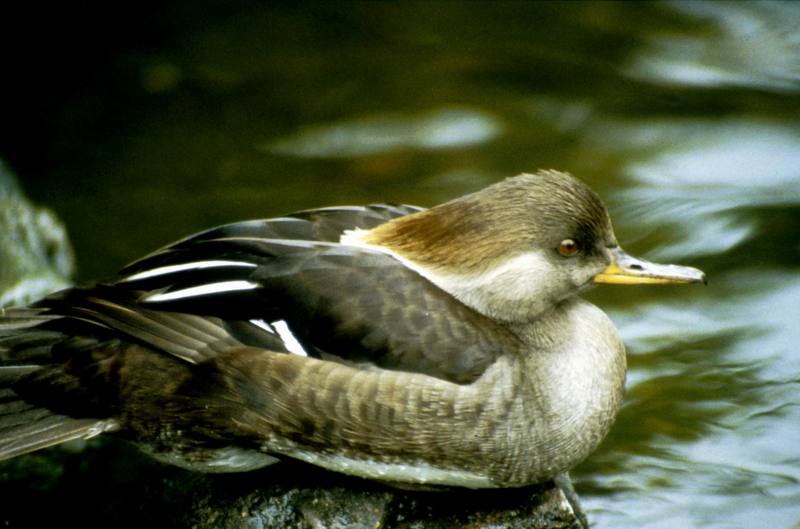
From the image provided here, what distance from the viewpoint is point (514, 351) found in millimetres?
4098

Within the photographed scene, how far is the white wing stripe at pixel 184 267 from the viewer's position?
412 centimetres

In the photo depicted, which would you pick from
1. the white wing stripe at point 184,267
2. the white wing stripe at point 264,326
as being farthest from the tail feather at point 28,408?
the white wing stripe at point 264,326

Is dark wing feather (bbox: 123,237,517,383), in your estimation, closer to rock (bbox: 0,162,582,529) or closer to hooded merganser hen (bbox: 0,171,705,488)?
hooded merganser hen (bbox: 0,171,705,488)

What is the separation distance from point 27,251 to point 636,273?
3.11 metres

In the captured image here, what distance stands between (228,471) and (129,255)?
266 cm

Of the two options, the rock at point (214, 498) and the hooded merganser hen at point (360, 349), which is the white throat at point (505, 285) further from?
the rock at point (214, 498)

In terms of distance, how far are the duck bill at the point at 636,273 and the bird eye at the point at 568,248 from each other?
170mm

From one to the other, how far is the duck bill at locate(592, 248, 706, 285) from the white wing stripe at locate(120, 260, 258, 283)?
1.37 meters

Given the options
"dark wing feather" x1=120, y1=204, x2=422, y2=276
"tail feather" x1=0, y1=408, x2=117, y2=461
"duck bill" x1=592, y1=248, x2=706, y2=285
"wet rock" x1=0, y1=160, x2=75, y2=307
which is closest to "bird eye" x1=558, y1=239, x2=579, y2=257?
"duck bill" x1=592, y1=248, x2=706, y2=285

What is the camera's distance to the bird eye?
4155 mm

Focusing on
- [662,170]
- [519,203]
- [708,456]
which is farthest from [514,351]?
[662,170]

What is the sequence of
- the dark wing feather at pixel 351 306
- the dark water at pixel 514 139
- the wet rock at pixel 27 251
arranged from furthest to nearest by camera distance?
the dark water at pixel 514 139 < the wet rock at pixel 27 251 < the dark wing feather at pixel 351 306

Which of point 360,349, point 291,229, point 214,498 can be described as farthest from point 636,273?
point 214,498

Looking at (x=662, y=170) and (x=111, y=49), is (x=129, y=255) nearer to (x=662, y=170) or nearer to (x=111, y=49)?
(x=111, y=49)
